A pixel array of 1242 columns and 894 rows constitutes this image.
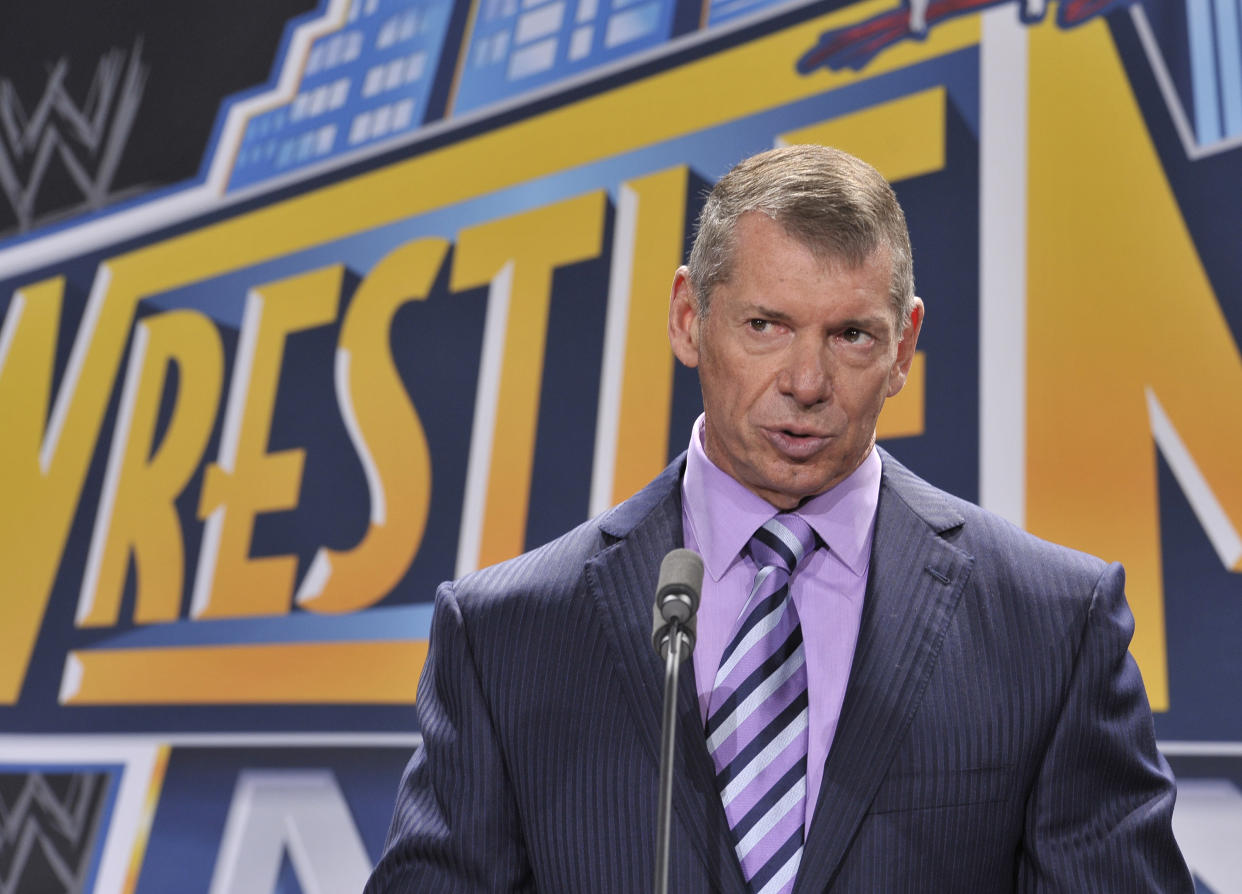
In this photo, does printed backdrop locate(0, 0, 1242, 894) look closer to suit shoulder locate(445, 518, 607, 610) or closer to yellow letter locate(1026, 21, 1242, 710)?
yellow letter locate(1026, 21, 1242, 710)

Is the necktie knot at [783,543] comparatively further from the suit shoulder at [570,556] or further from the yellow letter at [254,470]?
the yellow letter at [254,470]

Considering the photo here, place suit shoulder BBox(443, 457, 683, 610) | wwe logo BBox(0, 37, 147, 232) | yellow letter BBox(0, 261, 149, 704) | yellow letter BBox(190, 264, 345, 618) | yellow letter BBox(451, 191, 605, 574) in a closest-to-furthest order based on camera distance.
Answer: suit shoulder BBox(443, 457, 683, 610) < yellow letter BBox(451, 191, 605, 574) < yellow letter BBox(190, 264, 345, 618) < yellow letter BBox(0, 261, 149, 704) < wwe logo BBox(0, 37, 147, 232)

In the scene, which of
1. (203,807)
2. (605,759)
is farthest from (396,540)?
(605,759)

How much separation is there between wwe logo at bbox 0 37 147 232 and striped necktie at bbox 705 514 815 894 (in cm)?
296

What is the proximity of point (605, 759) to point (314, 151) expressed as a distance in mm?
2435

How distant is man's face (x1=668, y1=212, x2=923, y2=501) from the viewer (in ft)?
4.21

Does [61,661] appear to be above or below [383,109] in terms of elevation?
below

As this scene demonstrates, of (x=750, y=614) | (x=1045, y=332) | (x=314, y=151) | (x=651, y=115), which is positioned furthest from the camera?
(x=314, y=151)

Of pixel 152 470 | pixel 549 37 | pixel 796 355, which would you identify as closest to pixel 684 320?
pixel 796 355

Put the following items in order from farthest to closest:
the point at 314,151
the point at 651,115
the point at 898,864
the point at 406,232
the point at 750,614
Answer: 1. the point at 314,151
2. the point at 406,232
3. the point at 651,115
4. the point at 750,614
5. the point at 898,864

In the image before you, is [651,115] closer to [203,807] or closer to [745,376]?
[745,376]

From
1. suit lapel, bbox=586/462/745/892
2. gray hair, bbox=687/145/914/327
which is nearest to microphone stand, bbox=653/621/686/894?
suit lapel, bbox=586/462/745/892

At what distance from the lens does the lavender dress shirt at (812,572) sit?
133cm

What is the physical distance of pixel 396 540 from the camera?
291 cm
